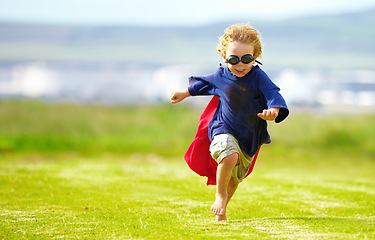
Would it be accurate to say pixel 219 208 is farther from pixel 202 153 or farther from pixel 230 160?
pixel 202 153

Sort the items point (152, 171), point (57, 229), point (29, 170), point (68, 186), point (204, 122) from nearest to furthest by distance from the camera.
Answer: point (57, 229)
point (204, 122)
point (68, 186)
point (29, 170)
point (152, 171)

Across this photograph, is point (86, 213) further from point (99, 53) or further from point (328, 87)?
point (99, 53)

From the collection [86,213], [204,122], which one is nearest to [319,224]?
[204,122]

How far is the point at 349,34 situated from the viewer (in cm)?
6912

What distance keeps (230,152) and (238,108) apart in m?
0.45

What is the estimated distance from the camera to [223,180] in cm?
493

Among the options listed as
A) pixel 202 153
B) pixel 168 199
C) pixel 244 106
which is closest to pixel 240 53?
pixel 244 106

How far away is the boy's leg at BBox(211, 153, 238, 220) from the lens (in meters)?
4.88

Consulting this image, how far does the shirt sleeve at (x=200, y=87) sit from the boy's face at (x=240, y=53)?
16.3 inches

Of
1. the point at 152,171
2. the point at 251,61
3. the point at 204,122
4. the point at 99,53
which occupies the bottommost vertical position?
the point at 152,171

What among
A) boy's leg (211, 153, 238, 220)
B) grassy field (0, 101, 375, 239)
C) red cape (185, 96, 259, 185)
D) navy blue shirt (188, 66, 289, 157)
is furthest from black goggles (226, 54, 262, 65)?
grassy field (0, 101, 375, 239)

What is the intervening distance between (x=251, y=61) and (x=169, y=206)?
1.73 meters

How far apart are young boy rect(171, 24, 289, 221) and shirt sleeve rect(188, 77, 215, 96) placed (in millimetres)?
114

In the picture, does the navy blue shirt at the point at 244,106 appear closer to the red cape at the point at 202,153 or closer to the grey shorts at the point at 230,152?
the grey shorts at the point at 230,152
